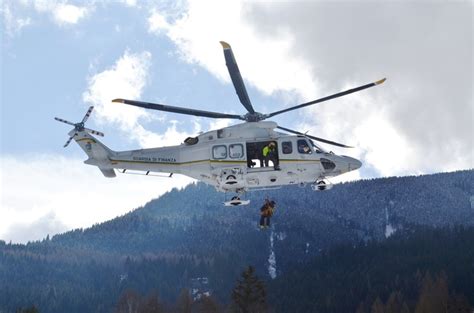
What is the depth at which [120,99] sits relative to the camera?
151ft

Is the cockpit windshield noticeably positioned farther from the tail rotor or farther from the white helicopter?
the tail rotor

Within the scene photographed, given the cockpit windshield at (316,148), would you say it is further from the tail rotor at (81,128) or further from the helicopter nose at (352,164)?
the tail rotor at (81,128)

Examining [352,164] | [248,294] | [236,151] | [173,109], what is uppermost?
[173,109]

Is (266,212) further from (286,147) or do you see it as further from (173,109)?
(173,109)

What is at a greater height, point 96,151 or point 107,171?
point 96,151

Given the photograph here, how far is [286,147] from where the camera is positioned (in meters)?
49.0

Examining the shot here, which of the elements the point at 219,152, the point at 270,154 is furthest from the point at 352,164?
the point at 219,152

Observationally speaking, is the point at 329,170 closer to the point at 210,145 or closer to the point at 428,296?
the point at 210,145

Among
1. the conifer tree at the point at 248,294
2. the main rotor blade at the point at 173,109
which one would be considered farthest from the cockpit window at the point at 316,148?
the conifer tree at the point at 248,294

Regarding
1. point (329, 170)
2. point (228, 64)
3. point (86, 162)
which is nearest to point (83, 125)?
point (86, 162)

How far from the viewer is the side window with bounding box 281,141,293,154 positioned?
48.9 metres

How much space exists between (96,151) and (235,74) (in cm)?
1344

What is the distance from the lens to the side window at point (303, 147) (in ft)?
161

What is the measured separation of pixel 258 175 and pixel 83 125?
14527mm
